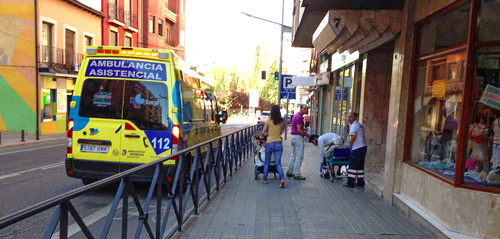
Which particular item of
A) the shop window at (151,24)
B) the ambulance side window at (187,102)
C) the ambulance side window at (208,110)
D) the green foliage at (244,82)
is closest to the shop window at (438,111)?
the ambulance side window at (187,102)

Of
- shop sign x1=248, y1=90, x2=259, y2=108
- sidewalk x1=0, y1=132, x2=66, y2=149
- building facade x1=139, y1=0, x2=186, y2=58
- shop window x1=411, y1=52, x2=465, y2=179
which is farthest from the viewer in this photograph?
shop sign x1=248, y1=90, x2=259, y2=108

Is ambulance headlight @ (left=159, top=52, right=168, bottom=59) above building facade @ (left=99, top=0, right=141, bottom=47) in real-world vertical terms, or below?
below

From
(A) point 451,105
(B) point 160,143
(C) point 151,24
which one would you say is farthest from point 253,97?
(A) point 451,105

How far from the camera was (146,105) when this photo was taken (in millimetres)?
5805

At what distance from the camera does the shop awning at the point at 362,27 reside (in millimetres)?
6059

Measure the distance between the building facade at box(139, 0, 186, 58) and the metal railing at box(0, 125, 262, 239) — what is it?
994 inches

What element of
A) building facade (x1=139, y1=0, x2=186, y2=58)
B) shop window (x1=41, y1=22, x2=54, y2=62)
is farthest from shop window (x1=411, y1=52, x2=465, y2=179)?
building facade (x1=139, y1=0, x2=186, y2=58)

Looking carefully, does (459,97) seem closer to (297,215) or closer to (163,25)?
(297,215)

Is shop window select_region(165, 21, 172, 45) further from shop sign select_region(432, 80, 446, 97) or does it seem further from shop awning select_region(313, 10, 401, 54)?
shop sign select_region(432, 80, 446, 97)

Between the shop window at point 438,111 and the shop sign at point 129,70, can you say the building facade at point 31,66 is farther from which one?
the shop window at point 438,111

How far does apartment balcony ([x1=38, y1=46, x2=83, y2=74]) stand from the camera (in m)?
18.2

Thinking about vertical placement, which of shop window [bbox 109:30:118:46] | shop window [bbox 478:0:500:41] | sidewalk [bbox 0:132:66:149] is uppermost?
shop window [bbox 109:30:118:46]

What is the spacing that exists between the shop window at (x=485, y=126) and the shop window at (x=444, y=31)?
428 mm

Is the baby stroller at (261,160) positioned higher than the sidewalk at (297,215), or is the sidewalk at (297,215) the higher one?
the baby stroller at (261,160)
